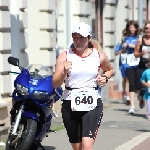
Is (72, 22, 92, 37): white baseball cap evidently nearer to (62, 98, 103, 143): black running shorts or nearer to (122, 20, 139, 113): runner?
(62, 98, 103, 143): black running shorts

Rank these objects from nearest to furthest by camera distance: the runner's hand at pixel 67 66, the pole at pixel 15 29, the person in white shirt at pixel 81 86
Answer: the runner's hand at pixel 67 66, the person in white shirt at pixel 81 86, the pole at pixel 15 29

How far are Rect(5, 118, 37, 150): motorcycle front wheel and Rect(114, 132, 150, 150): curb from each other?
179cm

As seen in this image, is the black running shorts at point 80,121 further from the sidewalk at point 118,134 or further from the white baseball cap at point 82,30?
the sidewalk at point 118,134

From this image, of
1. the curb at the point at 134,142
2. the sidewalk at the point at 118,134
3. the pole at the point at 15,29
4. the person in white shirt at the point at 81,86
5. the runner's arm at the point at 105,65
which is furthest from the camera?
the pole at the point at 15,29

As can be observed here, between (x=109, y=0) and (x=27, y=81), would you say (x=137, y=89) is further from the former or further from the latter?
(x=27, y=81)

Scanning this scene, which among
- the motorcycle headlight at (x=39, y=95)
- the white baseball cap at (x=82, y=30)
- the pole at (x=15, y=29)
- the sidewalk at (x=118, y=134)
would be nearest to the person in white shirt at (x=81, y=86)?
the white baseball cap at (x=82, y=30)

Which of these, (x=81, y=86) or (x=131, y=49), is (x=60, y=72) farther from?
(x=131, y=49)

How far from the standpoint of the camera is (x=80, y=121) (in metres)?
7.44

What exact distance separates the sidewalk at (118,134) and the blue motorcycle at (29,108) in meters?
1.33

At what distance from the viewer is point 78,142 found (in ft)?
24.5

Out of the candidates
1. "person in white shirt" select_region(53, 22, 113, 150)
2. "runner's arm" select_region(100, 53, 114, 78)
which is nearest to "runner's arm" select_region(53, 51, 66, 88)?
"person in white shirt" select_region(53, 22, 113, 150)

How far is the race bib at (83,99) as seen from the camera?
7324 millimetres

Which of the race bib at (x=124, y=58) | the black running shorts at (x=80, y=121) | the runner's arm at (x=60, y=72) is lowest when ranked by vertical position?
the black running shorts at (x=80, y=121)

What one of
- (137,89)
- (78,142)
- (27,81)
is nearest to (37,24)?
(137,89)
